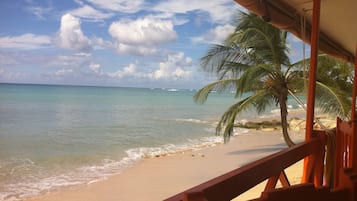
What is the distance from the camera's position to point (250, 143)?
43.2ft

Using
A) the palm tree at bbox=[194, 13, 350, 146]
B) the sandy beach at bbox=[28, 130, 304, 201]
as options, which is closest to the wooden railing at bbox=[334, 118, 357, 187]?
the sandy beach at bbox=[28, 130, 304, 201]

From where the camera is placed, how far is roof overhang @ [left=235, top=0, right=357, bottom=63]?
A: 1.93m

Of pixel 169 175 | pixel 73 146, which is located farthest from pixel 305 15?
pixel 73 146

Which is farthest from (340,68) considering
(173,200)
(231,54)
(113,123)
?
(113,123)

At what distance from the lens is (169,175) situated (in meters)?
8.39

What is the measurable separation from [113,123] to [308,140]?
18848 mm

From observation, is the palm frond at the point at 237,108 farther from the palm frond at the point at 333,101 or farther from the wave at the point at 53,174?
the wave at the point at 53,174

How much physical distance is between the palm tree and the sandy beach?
1.54 m

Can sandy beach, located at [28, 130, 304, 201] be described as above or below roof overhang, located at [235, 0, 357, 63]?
below

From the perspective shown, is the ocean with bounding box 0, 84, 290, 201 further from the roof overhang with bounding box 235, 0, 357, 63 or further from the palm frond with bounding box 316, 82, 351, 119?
the roof overhang with bounding box 235, 0, 357, 63

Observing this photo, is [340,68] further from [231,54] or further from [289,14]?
[289,14]

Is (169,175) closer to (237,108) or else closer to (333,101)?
(237,108)

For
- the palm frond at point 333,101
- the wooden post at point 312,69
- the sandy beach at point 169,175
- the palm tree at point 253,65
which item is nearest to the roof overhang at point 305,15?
the wooden post at point 312,69

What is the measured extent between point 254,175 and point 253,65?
6900mm
